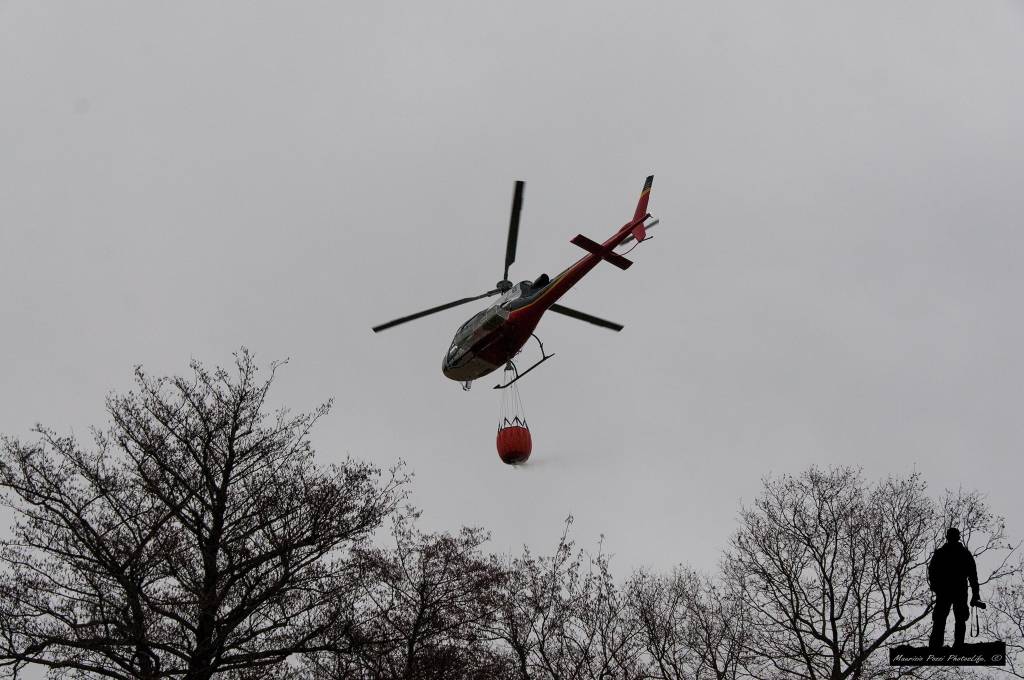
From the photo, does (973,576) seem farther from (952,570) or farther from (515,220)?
(515,220)

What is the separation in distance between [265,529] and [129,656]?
3510 millimetres

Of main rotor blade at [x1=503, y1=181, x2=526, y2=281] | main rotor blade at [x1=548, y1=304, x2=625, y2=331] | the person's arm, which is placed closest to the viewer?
the person's arm

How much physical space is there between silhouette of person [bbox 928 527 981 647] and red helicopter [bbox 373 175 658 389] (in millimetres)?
13442

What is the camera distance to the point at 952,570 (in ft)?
33.6

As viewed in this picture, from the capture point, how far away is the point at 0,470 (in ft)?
64.2

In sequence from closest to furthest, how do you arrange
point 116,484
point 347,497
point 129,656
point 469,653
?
point 129,656
point 116,484
point 347,497
point 469,653

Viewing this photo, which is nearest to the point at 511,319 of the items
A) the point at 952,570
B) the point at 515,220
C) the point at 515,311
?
the point at 515,311

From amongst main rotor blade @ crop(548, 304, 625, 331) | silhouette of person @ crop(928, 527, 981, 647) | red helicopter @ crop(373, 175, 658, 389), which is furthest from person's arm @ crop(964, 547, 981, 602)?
main rotor blade @ crop(548, 304, 625, 331)

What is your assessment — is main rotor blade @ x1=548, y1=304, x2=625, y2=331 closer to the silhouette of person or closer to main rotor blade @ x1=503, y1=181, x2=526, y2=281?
main rotor blade @ x1=503, y1=181, x2=526, y2=281

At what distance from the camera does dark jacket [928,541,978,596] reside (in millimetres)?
10141

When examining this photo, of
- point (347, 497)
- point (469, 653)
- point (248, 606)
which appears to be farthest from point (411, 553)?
point (248, 606)

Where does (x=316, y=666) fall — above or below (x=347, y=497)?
below

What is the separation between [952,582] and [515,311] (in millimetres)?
16069

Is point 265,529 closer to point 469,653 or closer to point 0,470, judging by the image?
point 0,470
